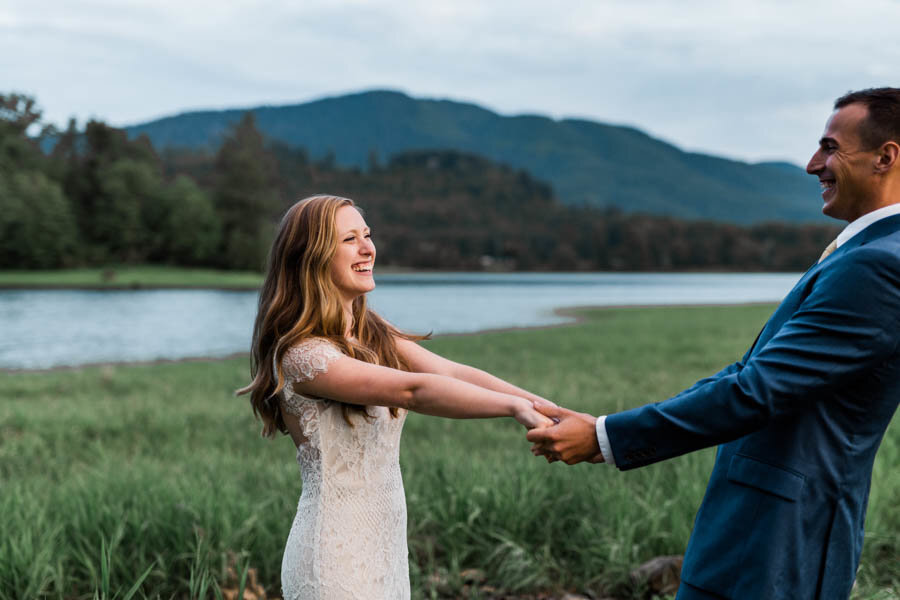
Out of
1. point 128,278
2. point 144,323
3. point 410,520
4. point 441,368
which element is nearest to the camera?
point 441,368

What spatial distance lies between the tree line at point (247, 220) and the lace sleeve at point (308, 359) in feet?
103

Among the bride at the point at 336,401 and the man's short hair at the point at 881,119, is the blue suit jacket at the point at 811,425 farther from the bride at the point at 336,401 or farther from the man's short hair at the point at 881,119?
the bride at the point at 336,401

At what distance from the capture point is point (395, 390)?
2270mm

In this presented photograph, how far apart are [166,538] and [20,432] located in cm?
633

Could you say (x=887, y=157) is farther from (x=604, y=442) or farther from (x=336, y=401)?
(x=336, y=401)

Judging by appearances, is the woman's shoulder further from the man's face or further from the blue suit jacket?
the man's face

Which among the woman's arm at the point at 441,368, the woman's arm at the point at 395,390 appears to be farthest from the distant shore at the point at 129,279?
the woman's arm at the point at 395,390

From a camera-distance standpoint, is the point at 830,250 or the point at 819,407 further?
the point at 830,250

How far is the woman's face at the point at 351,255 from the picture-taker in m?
2.38

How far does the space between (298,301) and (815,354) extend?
154cm

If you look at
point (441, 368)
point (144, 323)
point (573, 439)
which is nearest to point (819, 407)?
point (573, 439)

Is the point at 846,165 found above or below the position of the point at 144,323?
above

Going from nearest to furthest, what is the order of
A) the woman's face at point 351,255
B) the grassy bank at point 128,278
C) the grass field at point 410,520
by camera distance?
1. the woman's face at point 351,255
2. the grass field at point 410,520
3. the grassy bank at point 128,278

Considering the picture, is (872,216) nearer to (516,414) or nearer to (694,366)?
(516,414)
